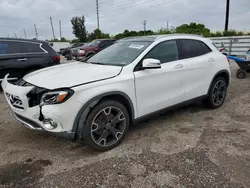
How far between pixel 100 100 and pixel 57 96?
1.87ft

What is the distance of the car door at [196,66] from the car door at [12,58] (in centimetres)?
486

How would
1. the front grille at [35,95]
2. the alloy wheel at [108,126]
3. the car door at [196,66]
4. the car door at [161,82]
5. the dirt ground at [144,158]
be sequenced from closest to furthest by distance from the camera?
1. the dirt ground at [144,158]
2. the front grille at [35,95]
3. the alloy wheel at [108,126]
4. the car door at [161,82]
5. the car door at [196,66]

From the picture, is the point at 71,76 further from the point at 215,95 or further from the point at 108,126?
the point at 215,95

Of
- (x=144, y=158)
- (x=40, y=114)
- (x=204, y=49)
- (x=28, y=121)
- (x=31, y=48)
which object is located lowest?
(x=144, y=158)

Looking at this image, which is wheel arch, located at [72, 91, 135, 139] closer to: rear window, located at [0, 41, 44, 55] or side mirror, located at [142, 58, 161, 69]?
side mirror, located at [142, 58, 161, 69]

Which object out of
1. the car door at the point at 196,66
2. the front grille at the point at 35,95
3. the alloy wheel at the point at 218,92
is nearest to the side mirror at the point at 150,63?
the car door at the point at 196,66

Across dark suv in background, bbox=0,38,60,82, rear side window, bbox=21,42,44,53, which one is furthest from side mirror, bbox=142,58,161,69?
rear side window, bbox=21,42,44,53

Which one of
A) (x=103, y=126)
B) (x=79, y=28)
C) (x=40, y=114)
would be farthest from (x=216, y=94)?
(x=79, y=28)

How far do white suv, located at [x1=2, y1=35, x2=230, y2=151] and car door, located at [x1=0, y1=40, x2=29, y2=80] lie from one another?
3.35m

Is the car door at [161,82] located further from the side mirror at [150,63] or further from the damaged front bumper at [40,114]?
the damaged front bumper at [40,114]

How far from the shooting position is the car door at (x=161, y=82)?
3242mm

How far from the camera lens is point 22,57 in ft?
21.4

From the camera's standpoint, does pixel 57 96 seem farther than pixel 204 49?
No

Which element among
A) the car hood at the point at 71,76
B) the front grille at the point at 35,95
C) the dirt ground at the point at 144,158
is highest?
the car hood at the point at 71,76
